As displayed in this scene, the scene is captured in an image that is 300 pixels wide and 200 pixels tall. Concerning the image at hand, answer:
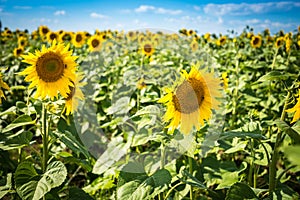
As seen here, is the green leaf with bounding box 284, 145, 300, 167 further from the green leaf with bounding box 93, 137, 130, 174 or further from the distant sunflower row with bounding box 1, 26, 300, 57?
the distant sunflower row with bounding box 1, 26, 300, 57

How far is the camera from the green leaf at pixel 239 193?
152 centimetres

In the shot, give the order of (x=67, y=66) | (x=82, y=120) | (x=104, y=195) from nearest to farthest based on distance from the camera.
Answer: (x=67, y=66), (x=104, y=195), (x=82, y=120)

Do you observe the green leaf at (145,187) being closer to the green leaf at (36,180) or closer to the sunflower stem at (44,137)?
the green leaf at (36,180)

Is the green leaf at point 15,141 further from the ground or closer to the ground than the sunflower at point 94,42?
closer to the ground

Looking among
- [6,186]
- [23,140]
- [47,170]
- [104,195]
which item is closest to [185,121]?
[47,170]

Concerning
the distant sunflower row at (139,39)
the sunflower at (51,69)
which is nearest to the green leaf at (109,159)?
the sunflower at (51,69)

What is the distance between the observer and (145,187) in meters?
1.56

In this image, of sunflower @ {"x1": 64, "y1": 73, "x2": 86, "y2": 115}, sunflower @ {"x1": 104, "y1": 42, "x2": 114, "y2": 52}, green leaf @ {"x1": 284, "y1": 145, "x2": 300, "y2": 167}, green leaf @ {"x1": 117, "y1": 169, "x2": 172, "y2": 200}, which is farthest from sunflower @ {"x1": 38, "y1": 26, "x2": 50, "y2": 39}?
green leaf @ {"x1": 284, "y1": 145, "x2": 300, "y2": 167}

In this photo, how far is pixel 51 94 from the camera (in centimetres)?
185

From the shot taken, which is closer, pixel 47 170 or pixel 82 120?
pixel 47 170

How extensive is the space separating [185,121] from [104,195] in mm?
1329

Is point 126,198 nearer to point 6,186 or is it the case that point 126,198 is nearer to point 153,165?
point 153,165

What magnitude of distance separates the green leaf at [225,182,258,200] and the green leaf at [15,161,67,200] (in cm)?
75

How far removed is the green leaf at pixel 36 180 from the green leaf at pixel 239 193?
2.48ft
